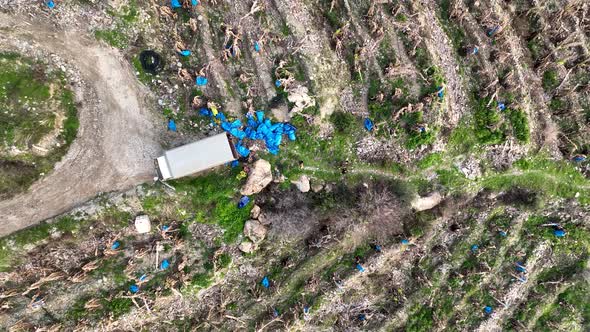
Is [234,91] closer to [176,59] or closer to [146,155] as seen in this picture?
[176,59]

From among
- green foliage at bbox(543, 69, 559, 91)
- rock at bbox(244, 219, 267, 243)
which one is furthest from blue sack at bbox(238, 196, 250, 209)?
green foliage at bbox(543, 69, 559, 91)

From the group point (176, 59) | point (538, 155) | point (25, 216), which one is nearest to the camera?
point (25, 216)

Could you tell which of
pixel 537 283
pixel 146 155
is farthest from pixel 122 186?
pixel 537 283

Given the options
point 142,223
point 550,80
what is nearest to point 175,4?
point 142,223

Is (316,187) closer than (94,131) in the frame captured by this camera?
No

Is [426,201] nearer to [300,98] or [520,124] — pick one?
[520,124]

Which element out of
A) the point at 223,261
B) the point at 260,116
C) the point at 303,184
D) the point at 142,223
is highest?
the point at 260,116

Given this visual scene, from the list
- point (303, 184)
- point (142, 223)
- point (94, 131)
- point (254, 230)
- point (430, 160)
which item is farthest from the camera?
point (430, 160)
